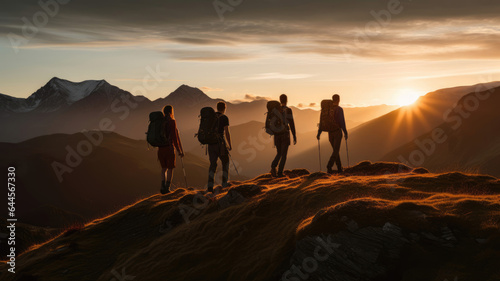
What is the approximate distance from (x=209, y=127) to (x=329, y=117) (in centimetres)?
559

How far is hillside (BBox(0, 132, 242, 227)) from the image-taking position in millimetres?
136625

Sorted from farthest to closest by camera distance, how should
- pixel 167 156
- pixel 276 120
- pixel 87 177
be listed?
pixel 87 177 → pixel 276 120 → pixel 167 156

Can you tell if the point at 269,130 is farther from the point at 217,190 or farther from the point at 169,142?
the point at 169,142

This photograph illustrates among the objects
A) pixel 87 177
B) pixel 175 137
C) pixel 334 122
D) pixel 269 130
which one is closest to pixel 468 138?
pixel 87 177

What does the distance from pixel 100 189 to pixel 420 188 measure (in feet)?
486

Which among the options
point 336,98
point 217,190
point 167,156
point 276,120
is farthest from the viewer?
point 336,98

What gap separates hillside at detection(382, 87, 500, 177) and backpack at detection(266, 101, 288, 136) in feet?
366

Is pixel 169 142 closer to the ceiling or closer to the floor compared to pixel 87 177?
closer to the ceiling

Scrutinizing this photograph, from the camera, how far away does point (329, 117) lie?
60.7 ft

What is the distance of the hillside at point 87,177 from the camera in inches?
5379

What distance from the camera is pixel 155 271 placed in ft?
38.7

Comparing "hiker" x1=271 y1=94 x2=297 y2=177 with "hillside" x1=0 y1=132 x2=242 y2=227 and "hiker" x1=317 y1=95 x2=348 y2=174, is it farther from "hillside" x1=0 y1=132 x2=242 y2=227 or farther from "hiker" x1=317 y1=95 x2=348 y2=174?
"hillside" x1=0 y1=132 x2=242 y2=227

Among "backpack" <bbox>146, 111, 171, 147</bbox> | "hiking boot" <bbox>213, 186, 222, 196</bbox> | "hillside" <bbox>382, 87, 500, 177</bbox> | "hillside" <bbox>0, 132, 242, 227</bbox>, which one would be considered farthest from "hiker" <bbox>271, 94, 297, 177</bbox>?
"hillside" <bbox>0, 132, 242, 227</bbox>

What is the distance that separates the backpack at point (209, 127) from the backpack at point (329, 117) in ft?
16.3
